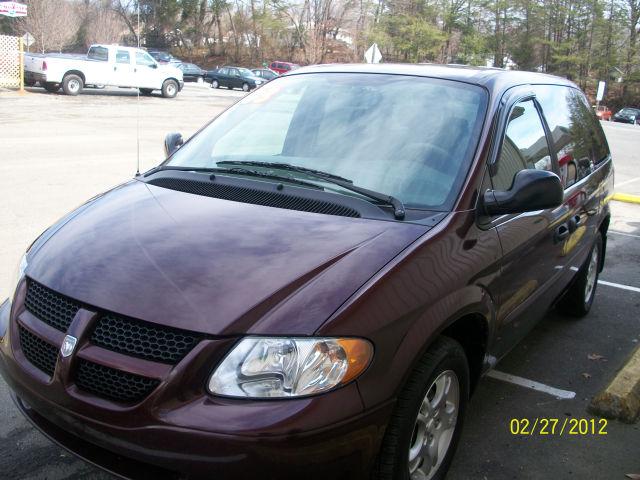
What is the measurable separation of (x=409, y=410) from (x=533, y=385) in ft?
6.58

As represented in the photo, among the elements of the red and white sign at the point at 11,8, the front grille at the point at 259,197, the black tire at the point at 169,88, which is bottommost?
the front grille at the point at 259,197

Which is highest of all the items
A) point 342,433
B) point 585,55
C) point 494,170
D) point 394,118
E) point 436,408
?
point 585,55

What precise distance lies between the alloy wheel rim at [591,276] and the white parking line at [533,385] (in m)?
1.37

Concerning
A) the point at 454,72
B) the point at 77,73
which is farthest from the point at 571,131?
the point at 77,73

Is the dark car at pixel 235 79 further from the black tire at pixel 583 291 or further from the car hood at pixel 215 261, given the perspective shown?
the car hood at pixel 215 261

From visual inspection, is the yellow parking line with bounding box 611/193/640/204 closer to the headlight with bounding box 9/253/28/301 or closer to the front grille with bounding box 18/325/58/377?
the headlight with bounding box 9/253/28/301

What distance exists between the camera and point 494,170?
306 centimetres

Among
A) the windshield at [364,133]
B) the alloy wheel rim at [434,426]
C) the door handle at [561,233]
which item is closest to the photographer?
the alloy wheel rim at [434,426]

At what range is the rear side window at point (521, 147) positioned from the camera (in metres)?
3.16

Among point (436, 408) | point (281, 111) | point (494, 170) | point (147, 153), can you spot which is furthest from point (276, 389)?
point (147, 153)

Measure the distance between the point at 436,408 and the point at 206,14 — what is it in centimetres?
7791

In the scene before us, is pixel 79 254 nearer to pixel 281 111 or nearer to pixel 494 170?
pixel 281 111

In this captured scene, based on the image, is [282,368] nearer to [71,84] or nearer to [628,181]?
[628,181]
